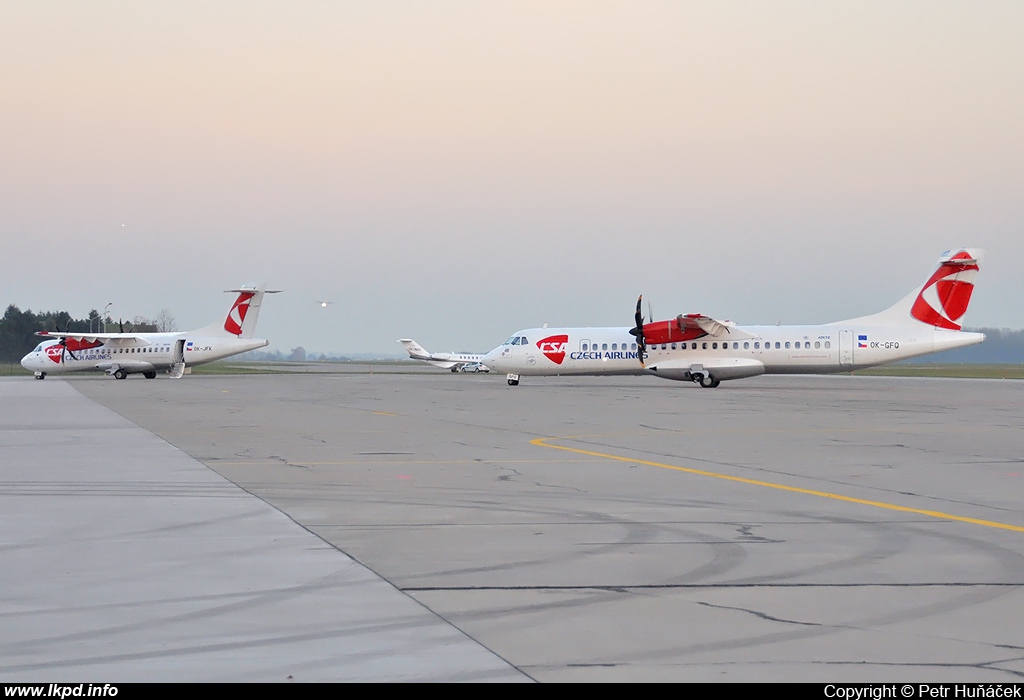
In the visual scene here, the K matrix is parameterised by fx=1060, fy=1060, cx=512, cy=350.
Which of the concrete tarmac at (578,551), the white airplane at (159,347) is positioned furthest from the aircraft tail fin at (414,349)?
the concrete tarmac at (578,551)

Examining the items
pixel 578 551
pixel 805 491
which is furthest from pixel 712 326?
pixel 578 551

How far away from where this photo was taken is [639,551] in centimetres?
916

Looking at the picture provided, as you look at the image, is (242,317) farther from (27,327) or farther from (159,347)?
(27,327)

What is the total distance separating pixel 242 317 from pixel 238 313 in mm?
382

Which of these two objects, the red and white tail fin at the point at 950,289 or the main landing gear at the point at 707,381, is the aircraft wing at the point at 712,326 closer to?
the main landing gear at the point at 707,381

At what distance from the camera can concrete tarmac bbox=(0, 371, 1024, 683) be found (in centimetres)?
581

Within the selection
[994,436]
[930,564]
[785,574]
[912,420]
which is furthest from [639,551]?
[912,420]

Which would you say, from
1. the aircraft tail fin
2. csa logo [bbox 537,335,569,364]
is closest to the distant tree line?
the aircraft tail fin

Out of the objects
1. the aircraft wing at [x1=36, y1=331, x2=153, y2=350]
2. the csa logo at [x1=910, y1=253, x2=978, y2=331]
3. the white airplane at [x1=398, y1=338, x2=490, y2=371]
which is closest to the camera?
the csa logo at [x1=910, y1=253, x2=978, y2=331]

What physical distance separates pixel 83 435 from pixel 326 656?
61.1ft

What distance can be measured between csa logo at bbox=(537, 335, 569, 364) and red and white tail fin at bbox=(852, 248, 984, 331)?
16.4 metres

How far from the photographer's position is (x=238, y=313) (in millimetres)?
72188

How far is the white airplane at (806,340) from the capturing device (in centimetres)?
5169

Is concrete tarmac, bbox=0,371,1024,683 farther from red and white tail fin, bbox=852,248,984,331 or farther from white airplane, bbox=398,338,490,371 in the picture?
white airplane, bbox=398,338,490,371
